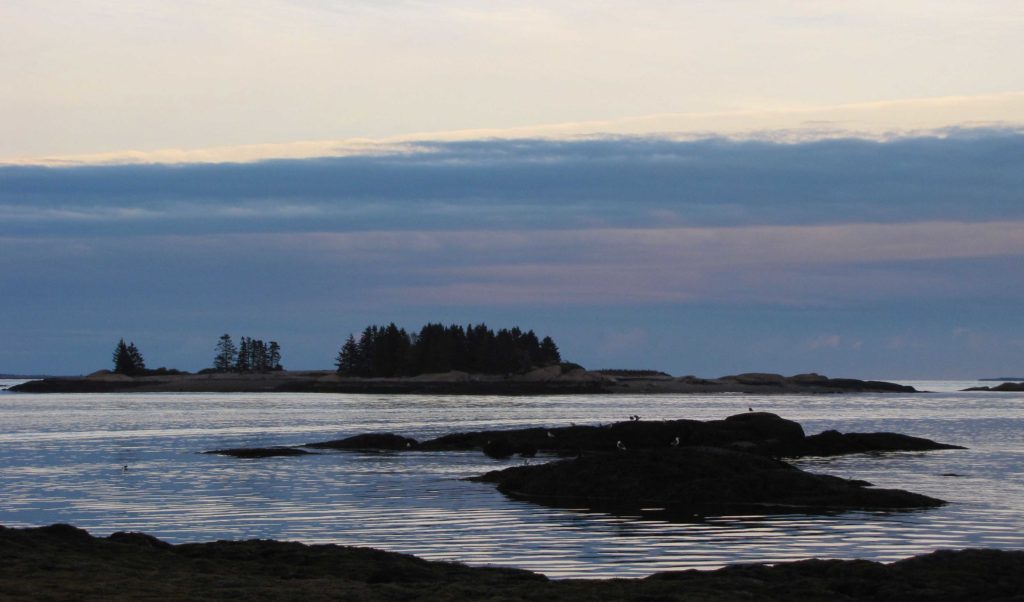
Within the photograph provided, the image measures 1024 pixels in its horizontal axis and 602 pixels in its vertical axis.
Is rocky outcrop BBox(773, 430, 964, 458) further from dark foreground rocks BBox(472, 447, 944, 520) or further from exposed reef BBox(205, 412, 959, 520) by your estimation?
dark foreground rocks BBox(472, 447, 944, 520)

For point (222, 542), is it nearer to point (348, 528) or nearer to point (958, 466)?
point (348, 528)

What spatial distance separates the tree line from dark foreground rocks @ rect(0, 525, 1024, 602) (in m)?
163

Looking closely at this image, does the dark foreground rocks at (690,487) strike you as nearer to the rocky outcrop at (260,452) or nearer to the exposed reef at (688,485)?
the exposed reef at (688,485)

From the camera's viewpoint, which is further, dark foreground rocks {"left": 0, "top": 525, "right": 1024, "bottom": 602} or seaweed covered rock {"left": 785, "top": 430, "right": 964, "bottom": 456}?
seaweed covered rock {"left": 785, "top": 430, "right": 964, "bottom": 456}

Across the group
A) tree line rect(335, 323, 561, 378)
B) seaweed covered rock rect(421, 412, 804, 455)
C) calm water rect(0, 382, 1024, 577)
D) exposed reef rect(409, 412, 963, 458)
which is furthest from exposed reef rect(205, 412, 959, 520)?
tree line rect(335, 323, 561, 378)

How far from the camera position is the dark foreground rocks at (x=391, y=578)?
60.8 feet

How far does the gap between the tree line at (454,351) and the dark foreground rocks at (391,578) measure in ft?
534

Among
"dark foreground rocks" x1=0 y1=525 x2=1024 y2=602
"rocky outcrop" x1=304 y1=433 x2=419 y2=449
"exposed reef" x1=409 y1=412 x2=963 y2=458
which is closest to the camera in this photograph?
"dark foreground rocks" x1=0 y1=525 x2=1024 y2=602

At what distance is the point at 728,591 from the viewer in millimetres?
19031

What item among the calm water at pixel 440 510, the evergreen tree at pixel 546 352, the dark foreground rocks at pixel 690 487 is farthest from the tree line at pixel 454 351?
the dark foreground rocks at pixel 690 487

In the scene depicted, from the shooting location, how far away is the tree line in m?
187

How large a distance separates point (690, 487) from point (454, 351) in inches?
6006

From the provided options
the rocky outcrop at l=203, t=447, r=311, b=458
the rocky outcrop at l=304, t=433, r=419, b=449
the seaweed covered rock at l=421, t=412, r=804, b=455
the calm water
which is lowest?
the calm water

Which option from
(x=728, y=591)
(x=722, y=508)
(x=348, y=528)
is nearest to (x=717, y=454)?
(x=722, y=508)
